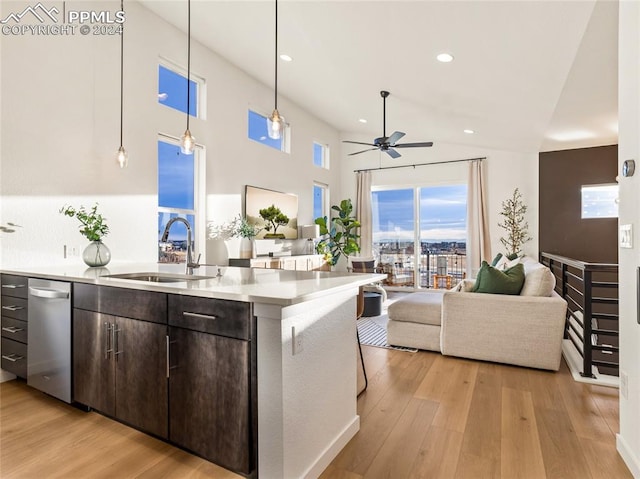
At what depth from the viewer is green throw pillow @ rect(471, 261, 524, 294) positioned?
11.1 ft

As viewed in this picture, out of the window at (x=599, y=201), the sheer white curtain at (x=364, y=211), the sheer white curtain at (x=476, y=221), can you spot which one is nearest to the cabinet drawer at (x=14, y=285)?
the sheer white curtain at (x=364, y=211)

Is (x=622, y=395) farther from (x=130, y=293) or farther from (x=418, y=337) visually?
(x=130, y=293)

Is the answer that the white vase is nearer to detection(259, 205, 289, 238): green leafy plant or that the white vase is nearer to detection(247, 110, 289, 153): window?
detection(259, 205, 289, 238): green leafy plant

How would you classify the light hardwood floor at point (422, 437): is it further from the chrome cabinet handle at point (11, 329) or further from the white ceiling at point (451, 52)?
the white ceiling at point (451, 52)

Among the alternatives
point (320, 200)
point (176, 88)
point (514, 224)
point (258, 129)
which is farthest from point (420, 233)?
point (176, 88)

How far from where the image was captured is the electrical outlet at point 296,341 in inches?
62.2

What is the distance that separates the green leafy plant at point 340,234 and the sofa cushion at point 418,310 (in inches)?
144

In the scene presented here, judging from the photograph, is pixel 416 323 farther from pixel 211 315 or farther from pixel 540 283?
pixel 211 315

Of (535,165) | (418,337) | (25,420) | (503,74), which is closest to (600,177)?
(535,165)

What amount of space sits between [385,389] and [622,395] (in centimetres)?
142

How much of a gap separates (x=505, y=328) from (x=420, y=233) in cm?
458

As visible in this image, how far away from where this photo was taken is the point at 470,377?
118 inches

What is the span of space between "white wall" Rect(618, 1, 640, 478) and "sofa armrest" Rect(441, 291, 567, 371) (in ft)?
3.90

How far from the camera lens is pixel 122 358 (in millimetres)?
2021
